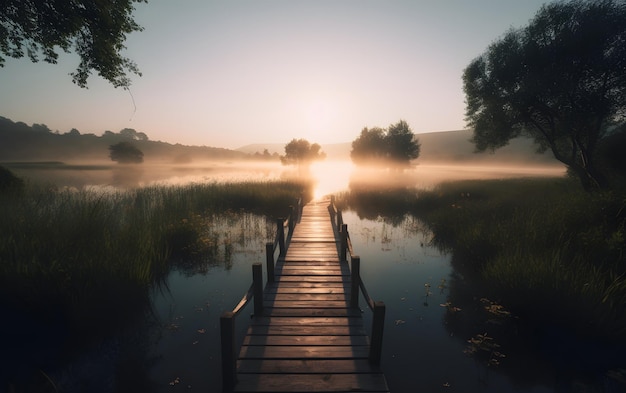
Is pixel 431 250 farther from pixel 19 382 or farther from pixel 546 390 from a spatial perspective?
pixel 19 382

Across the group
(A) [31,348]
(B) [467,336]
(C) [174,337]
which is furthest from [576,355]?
(A) [31,348]

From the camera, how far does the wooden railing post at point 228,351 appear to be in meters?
3.46

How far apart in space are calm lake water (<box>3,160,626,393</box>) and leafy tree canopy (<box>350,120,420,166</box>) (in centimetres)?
4838

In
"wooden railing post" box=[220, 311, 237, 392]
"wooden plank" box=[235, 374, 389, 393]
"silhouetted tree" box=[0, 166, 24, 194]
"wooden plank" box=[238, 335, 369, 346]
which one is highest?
"silhouetted tree" box=[0, 166, 24, 194]

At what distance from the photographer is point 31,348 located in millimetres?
4734

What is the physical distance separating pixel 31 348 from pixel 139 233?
3782 mm

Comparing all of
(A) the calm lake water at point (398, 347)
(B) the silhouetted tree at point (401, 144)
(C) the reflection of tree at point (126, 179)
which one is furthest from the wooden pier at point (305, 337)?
(B) the silhouetted tree at point (401, 144)

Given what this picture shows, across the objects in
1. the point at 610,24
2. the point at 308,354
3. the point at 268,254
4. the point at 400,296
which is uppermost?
the point at 610,24

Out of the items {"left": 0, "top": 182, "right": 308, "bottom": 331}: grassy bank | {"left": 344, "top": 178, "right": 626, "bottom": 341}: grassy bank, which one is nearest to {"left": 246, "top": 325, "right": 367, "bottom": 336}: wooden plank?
{"left": 0, "top": 182, "right": 308, "bottom": 331}: grassy bank

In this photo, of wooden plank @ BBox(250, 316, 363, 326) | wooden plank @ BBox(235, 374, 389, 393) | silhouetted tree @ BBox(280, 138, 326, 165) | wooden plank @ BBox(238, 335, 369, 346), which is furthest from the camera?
silhouetted tree @ BBox(280, 138, 326, 165)

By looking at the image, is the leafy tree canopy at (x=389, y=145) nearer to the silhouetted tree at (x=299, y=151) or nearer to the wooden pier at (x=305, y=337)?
the silhouetted tree at (x=299, y=151)

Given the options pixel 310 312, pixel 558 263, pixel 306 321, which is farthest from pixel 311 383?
pixel 558 263

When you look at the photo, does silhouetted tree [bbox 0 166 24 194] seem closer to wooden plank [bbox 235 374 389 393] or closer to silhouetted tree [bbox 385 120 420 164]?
wooden plank [bbox 235 374 389 393]

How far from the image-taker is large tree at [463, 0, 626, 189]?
1274 cm
